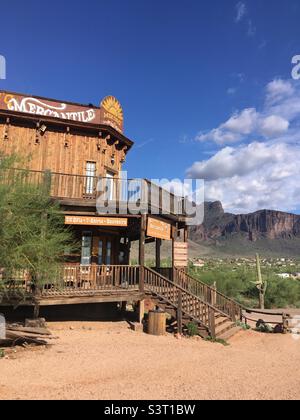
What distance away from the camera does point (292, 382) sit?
870 centimetres

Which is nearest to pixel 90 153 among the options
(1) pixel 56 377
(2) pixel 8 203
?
(2) pixel 8 203

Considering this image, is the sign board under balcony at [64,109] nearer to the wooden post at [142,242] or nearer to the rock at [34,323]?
the wooden post at [142,242]

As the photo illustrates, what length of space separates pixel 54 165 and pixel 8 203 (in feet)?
19.6

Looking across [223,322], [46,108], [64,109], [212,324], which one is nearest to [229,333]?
[223,322]

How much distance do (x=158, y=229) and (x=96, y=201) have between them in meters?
3.05

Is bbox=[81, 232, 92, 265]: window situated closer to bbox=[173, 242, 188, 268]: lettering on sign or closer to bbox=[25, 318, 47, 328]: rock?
bbox=[173, 242, 188, 268]: lettering on sign

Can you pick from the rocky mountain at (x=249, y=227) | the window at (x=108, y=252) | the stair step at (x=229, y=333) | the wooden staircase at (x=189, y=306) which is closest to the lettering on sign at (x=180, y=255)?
the wooden staircase at (x=189, y=306)

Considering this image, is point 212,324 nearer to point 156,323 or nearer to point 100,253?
point 156,323

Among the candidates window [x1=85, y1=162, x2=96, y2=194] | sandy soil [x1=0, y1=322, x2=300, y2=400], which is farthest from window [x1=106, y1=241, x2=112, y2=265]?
sandy soil [x1=0, y1=322, x2=300, y2=400]

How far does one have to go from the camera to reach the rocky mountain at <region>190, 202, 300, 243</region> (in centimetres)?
15512

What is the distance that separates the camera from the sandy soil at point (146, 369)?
741 cm
